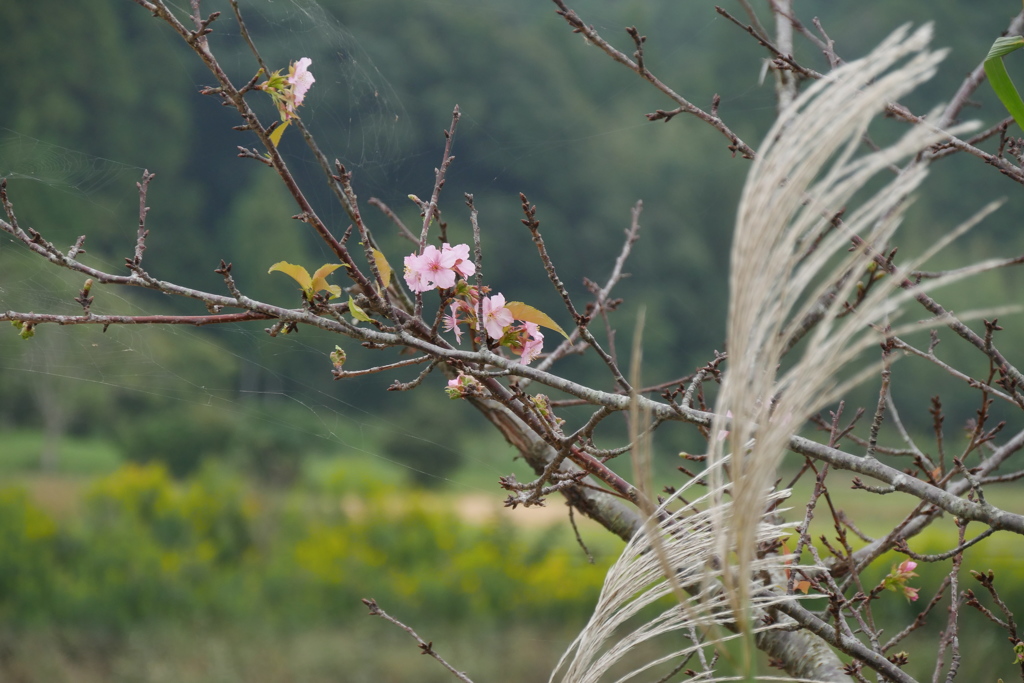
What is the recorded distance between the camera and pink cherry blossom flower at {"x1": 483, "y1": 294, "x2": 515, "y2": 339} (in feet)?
2.43

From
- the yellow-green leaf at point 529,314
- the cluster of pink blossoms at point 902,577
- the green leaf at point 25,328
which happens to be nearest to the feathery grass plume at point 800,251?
the yellow-green leaf at point 529,314

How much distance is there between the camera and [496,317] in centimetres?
75

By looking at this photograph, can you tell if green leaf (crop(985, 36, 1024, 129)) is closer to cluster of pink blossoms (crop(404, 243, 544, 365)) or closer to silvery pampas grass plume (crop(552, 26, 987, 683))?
silvery pampas grass plume (crop(552, 26, 987, 683))

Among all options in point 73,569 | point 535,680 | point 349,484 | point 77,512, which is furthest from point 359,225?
point 349,484

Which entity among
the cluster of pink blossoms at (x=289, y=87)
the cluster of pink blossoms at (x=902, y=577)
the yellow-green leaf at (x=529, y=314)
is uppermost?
the cluster of pink blossoms at (x=289, y=87)

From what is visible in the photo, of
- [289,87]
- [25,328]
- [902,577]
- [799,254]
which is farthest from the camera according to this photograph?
[902,577]

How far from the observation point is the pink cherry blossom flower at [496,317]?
74 cm

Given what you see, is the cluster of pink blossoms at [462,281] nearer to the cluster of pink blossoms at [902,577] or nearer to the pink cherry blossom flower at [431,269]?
the pink cherry blossom flower at [431,269]

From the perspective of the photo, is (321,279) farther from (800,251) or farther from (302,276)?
(800,251)

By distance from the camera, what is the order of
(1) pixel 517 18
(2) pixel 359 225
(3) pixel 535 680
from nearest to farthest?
(2) pixel 359 225
(3) pixel 535 680
(1) pixel 517 18

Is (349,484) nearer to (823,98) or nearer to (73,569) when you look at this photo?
(73,569)

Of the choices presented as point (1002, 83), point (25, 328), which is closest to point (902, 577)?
point (1002, 83)

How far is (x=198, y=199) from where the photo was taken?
910 cm

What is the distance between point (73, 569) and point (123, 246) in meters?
3.06
